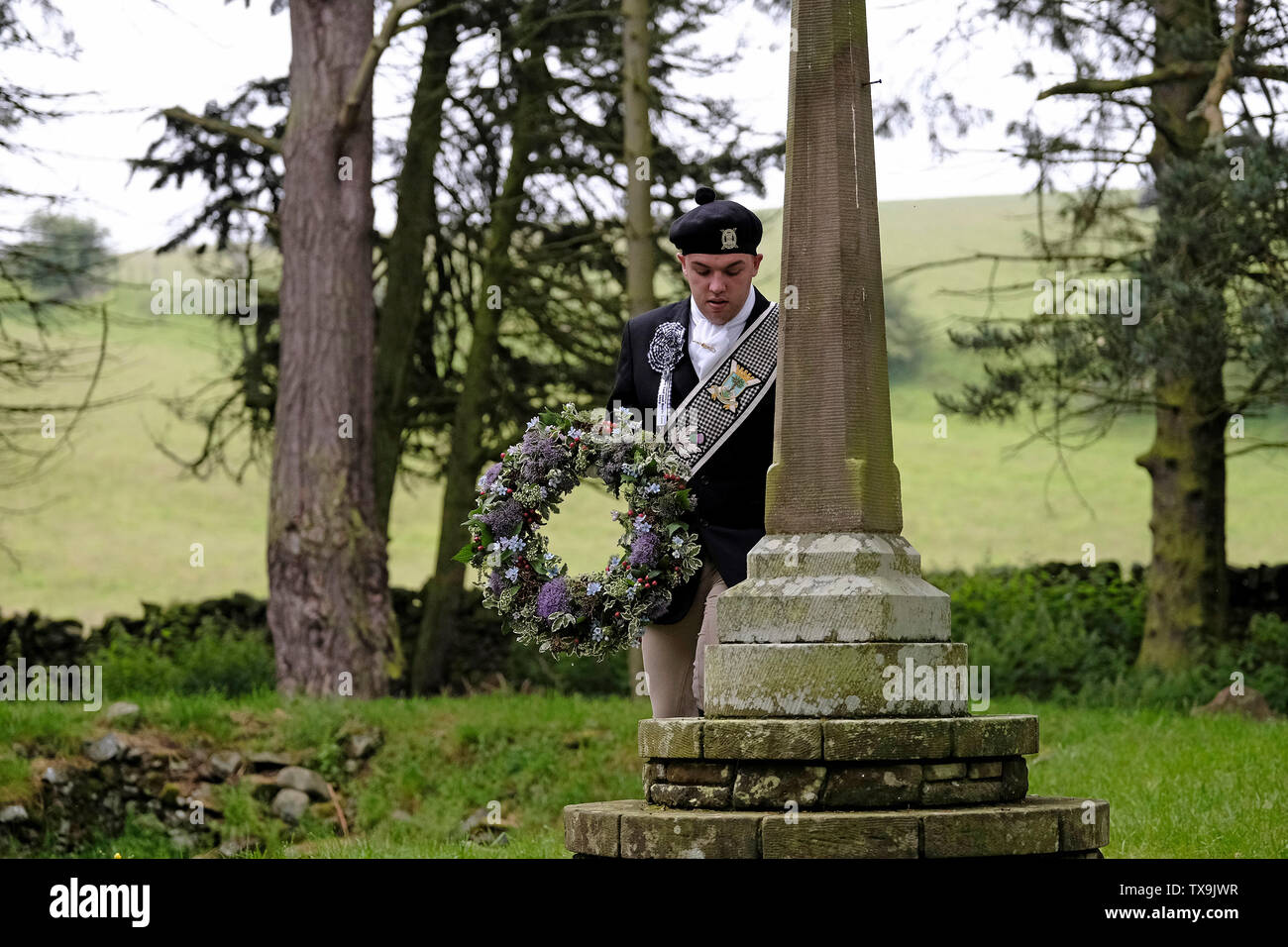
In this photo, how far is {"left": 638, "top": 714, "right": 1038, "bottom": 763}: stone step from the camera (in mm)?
4215

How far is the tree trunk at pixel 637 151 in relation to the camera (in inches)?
435

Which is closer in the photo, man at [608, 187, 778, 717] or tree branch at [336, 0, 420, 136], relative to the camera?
man at [608, 187, 778, 717]

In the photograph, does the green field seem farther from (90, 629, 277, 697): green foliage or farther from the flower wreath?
the flower wreath

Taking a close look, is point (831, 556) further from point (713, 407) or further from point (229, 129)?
point (229, 129)

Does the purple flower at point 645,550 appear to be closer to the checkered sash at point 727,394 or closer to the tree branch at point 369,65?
the checkered sash at point 727,394

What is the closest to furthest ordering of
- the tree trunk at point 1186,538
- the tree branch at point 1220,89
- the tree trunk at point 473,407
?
the tree branch at point 1220,89, the tree trunk at point 1186,538, the tree trunk at point 473,407

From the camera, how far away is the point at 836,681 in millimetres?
4367

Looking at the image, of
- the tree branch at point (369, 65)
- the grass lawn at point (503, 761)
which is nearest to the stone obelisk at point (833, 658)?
the grass lawn at point (503, 761)

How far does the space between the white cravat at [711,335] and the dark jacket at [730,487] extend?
18 mm

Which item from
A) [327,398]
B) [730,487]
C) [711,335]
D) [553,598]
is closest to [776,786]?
[553,598]

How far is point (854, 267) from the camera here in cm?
465

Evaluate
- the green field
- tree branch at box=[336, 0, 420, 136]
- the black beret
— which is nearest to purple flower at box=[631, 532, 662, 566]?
the black beret
